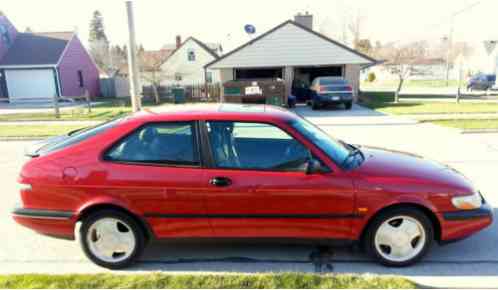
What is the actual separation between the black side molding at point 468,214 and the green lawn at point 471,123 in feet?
25.8

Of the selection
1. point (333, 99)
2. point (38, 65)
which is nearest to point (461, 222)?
point (333, 99)

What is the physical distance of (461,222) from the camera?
9.77 ft

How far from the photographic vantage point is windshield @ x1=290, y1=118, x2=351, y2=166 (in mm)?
3072

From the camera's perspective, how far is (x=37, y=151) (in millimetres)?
3316

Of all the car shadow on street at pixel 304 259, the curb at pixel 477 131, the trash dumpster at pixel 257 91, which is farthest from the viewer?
the trash dumpster at pixel 257 91

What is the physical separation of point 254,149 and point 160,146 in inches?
36.0

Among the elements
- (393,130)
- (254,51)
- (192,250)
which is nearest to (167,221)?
(192,250)

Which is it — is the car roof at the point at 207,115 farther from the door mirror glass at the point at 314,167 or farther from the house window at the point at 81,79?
the house window at the point at 81,79

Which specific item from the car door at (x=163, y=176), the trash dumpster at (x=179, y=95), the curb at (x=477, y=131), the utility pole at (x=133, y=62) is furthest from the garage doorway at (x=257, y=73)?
the car door at (x=163, y=176)

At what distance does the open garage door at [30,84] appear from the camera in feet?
82.9

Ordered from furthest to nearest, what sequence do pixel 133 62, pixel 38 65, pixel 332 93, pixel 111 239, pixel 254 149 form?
pixel 38 65
pixel 332 93
pixel 133 62
pixel 254 149
pixel 111 239

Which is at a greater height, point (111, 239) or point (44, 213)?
point (44, 213)

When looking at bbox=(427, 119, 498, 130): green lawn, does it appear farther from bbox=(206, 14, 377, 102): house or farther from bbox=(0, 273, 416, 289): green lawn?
bbox=(0, 273, 416, 289): green lawn

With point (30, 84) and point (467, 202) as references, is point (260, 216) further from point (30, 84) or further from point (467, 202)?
point (30, 84)
